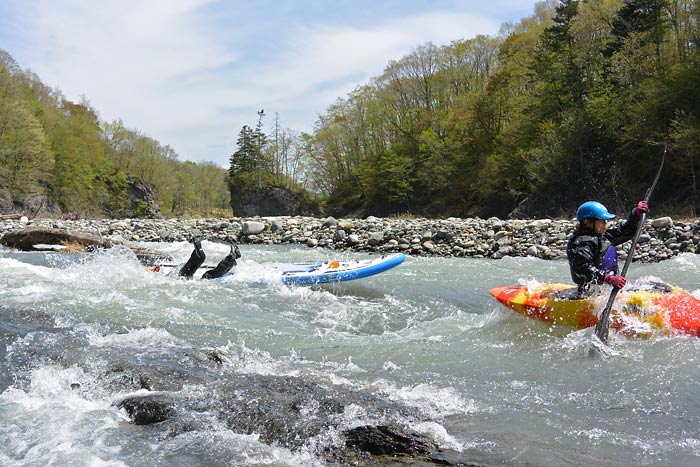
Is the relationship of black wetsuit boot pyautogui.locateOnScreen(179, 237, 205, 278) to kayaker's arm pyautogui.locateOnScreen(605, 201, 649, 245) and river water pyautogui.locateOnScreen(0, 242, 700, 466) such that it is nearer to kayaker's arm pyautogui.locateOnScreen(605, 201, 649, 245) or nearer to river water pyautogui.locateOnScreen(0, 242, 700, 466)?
river water pyautogui.locateOnScreen(0, 242, 700, 466)

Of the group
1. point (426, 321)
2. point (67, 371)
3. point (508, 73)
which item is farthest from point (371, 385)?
point (508, 73)

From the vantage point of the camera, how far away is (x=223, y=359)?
4.77 meters

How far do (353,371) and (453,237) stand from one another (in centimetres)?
1057

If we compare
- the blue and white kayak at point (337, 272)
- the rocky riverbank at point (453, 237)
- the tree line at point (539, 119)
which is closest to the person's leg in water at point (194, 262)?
the blue and white kayak at point (337, 272)

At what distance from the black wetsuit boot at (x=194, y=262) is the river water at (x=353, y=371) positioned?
31.3 inches

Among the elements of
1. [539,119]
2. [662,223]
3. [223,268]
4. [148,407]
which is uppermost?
[539,119]

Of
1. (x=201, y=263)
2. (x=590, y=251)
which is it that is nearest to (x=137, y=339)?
(x=201, y=263)

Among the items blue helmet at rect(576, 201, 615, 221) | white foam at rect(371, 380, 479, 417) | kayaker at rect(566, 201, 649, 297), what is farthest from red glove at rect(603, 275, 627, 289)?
white foam at rect(371, 380, 479, 417)

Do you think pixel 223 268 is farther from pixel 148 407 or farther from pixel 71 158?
pixel 71 158

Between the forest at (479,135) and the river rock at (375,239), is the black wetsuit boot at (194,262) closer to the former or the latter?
the river rock at (375,239)

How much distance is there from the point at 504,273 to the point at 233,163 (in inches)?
1893

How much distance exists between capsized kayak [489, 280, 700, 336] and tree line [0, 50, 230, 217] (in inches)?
1623

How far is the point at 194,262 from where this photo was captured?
9.71 metres

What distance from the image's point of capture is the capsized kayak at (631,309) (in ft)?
17.3
